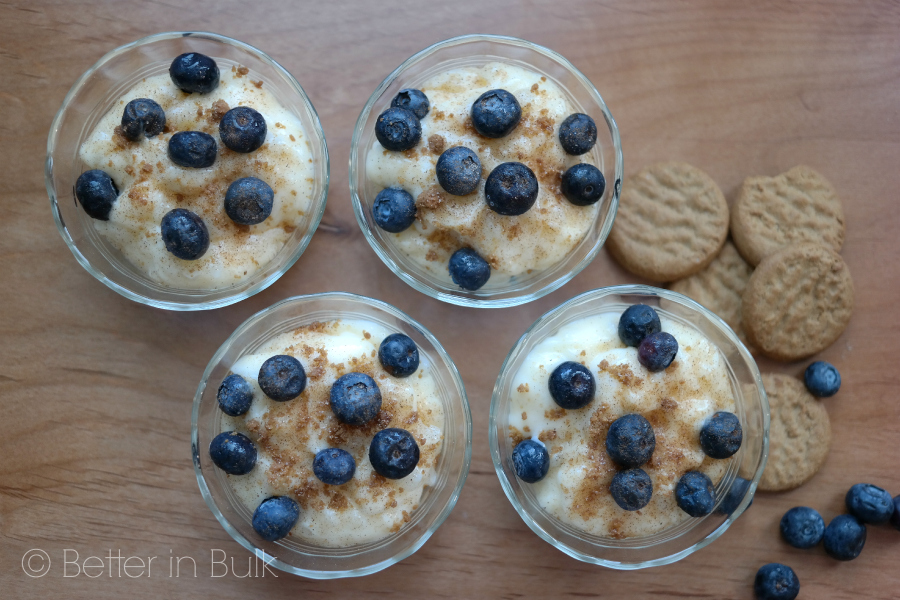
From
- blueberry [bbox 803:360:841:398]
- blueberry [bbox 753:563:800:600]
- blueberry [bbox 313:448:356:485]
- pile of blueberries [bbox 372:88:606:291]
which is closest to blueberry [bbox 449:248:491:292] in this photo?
pile of blueberries [bbox 372:88:606:291]

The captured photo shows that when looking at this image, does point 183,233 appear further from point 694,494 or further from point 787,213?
point 787,213

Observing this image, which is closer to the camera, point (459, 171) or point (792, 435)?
point (459, 171)

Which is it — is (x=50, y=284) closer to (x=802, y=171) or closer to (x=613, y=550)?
(x=613, y=550)

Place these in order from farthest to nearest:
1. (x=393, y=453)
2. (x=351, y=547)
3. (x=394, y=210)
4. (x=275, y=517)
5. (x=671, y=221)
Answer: (x=671, y=221)
(x=351, y=547)
(x=394, y=210)
(x=275, y=517)
(x=393, y=453)

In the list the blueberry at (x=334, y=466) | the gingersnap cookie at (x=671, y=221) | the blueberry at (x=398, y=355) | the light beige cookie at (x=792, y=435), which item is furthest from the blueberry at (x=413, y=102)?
the light beige cookie at (x=792, y=435)

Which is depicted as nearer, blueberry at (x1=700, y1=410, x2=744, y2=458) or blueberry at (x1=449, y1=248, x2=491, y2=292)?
blueberry at (x1=700, y1=410, x2=744, y2=458)

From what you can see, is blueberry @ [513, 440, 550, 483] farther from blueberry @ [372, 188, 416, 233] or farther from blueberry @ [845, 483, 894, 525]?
blueberry @ [845, 483, 894, 525]

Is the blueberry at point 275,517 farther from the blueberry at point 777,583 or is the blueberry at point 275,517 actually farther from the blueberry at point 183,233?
the blueberry at point 777,583

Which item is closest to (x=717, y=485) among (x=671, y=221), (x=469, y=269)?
(x=671, y=221)
